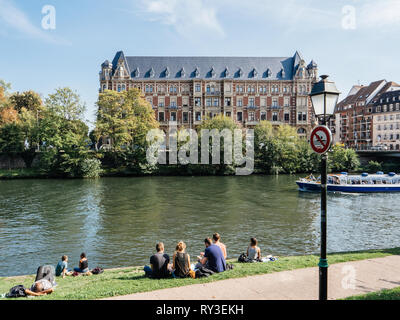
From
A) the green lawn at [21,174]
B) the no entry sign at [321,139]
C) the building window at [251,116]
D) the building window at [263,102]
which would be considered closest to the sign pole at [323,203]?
the no entry sign at [321,139]

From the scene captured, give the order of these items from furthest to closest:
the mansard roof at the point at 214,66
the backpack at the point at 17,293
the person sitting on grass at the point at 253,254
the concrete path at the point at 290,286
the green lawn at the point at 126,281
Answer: the mansard roof at the point at 214,66 < the person sitting on grass at the point at 253,254 < the backpack at the point at 17,293 < the green lawn at the point at 126,281 < the concrete path at the point at 290,286

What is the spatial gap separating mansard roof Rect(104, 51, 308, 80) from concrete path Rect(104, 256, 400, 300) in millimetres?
72782

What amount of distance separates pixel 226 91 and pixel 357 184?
43.5m

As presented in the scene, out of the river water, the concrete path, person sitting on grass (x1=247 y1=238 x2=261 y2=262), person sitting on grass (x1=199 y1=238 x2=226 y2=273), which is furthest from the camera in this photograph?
the river water

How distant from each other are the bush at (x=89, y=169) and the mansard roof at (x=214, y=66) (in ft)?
96.4

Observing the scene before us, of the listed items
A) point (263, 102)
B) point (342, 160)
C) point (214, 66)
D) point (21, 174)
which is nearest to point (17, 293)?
point (21, 174)

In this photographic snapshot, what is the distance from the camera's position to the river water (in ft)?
55.1

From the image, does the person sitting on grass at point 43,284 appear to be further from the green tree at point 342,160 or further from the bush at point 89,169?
the green tree at point 342,160

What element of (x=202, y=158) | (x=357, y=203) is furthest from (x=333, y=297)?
(x=202, y=158)

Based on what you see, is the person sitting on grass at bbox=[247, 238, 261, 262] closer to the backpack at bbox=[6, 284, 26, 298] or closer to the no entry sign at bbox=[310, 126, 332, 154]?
the no entry sign at bbox=[310, 126, 332, 154]

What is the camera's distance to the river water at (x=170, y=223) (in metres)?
16.8

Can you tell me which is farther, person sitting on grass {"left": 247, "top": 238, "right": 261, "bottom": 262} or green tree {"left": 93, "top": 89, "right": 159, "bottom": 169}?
green tree {"left": 93, "top": 89, "right": 159, "bottom": 169}

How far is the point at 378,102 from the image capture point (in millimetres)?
95938

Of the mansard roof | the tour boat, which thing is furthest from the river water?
the mansard roof
